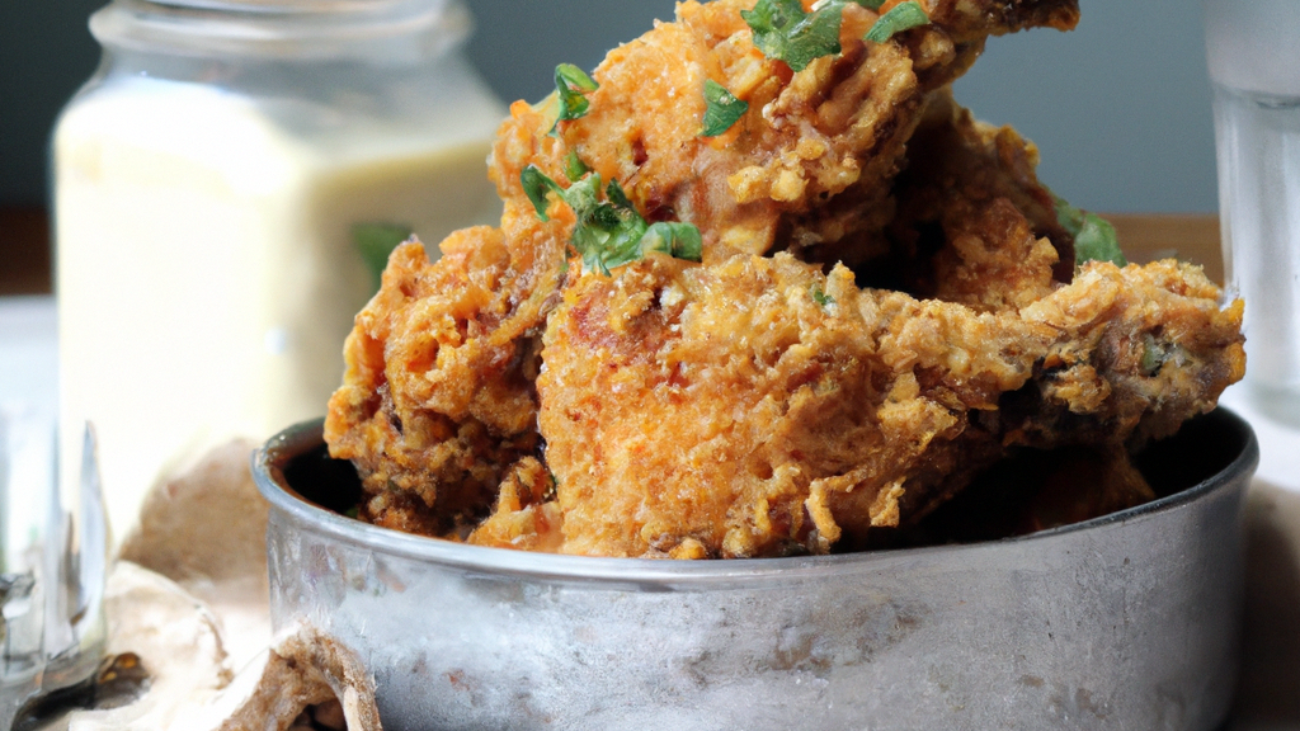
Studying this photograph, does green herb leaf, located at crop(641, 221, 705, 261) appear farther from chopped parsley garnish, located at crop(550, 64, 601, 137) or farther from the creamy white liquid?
the creamy white liquid

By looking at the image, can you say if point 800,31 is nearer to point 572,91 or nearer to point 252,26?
point 572,91

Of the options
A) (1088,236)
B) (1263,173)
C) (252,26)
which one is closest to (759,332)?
(1088,236)

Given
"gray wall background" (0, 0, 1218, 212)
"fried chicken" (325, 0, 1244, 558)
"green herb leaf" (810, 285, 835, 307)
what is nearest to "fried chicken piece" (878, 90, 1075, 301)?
"fried chicken" (325, 0, 1244, 558)

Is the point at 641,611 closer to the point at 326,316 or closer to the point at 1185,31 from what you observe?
the point at 326,316

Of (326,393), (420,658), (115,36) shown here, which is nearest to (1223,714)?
(420,658)

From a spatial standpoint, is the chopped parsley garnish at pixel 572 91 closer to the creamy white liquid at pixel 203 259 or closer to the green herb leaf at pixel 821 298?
the green herb leaf at pixel 821 298
